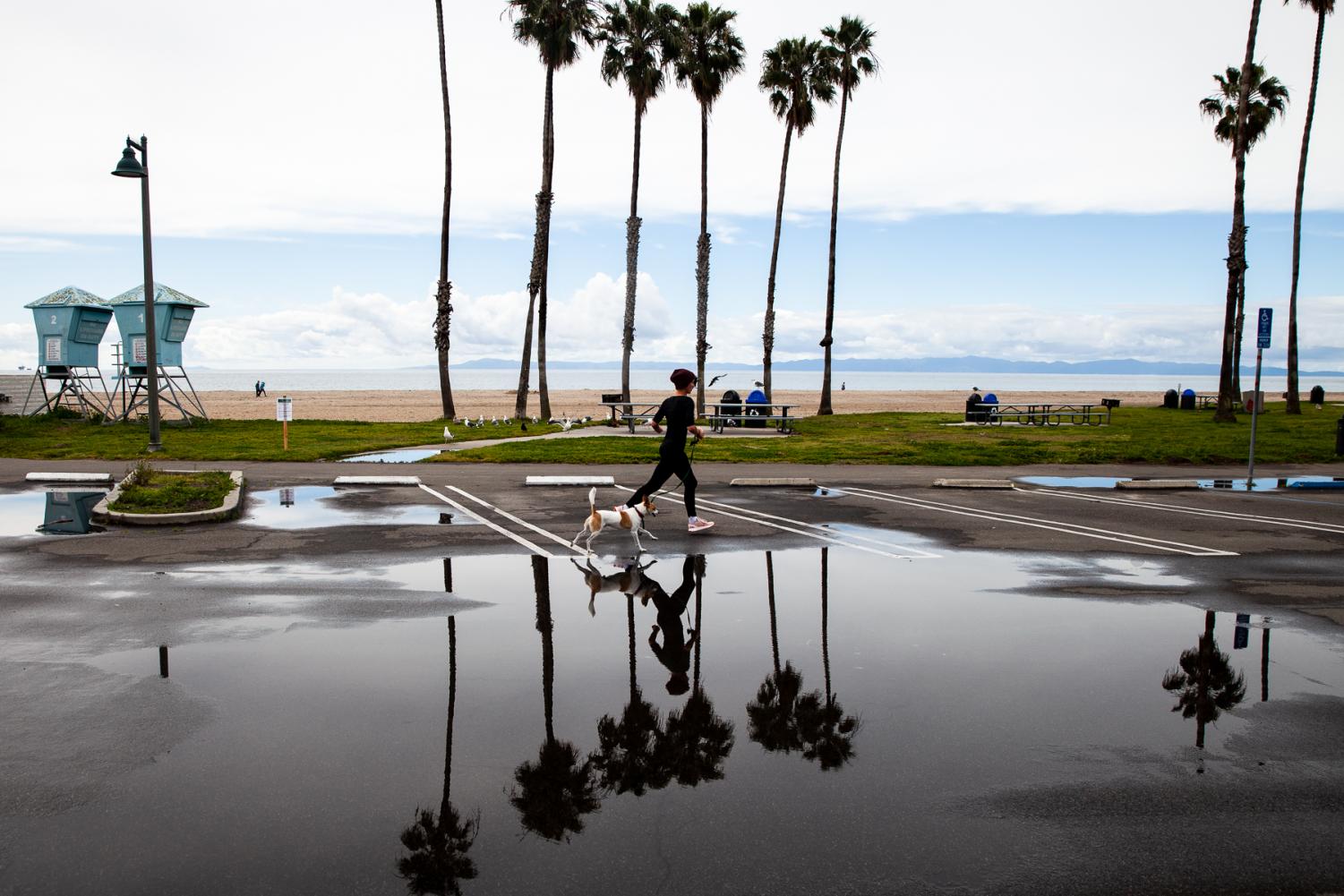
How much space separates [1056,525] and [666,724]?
9408mm

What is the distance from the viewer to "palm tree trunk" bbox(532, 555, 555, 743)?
5.96m

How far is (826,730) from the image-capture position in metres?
5.72

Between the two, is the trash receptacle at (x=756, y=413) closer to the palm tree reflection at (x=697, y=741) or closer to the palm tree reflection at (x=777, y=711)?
the palm tree reflection at (x=777, y=711)

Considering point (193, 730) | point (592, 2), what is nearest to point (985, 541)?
point (193, 730)

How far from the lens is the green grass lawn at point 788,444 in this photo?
22594 millimetres

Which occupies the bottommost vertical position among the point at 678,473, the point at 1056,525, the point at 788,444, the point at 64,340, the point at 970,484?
the point at 1056,525

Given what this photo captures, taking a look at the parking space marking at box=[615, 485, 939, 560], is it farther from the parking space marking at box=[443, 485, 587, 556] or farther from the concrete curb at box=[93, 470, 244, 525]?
the concrete curb at box=[93, 470, 244, 525]

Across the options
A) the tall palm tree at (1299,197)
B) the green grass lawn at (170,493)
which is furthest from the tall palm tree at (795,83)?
the green grass lawn at (170,493)

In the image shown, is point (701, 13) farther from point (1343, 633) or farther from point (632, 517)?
point (1343, 633)

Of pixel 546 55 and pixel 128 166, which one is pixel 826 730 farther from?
pixel 546 55

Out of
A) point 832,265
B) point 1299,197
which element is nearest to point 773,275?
point 832,265

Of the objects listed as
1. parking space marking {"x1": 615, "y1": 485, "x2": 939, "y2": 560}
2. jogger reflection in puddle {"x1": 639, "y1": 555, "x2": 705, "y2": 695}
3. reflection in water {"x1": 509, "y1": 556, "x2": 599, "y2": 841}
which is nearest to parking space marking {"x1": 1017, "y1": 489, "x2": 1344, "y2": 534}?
parking space marking {"x1": 615, "y1": 485, "x2": 939, "y2": 560}

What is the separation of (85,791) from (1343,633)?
29.3 ft

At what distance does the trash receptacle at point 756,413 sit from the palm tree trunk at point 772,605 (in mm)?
19589
